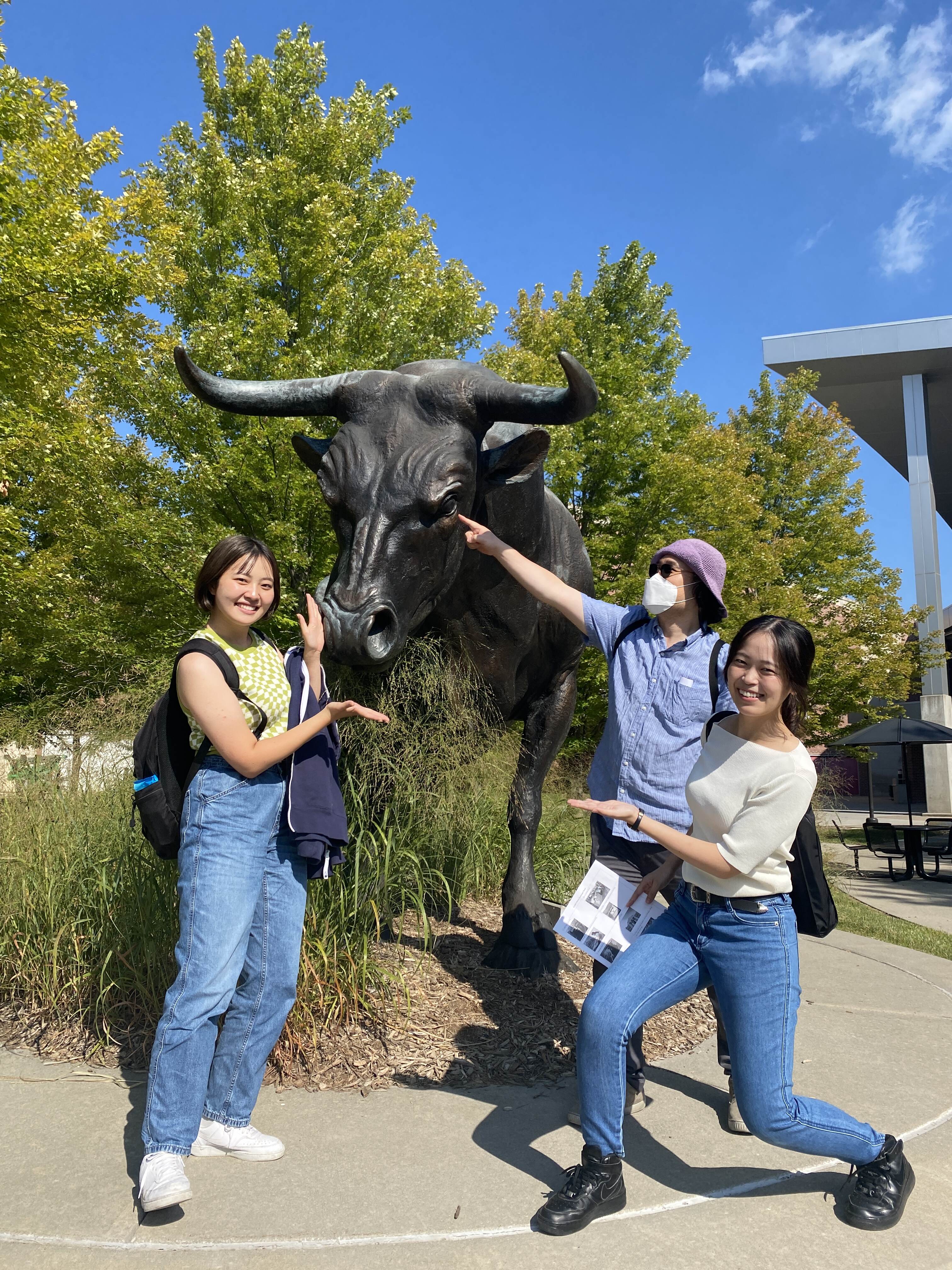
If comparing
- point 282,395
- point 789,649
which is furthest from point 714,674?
point 282,395

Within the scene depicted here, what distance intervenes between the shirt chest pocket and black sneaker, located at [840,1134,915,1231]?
4.10 ft

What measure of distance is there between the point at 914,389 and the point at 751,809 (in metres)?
25.5

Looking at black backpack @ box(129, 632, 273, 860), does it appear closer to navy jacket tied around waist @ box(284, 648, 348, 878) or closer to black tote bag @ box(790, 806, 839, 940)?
navy jacket tied around waist @ box(284, 648, 348, 878)

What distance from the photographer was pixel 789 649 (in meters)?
2.19

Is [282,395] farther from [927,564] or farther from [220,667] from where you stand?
[927,564]

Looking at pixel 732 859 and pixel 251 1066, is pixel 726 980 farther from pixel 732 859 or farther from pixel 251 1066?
pixel 251 1066

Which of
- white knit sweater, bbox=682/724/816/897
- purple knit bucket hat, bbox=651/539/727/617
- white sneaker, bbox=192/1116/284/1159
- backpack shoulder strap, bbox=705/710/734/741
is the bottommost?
white sneaker, bbox=192/1116/284/1159

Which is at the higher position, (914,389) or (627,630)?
(914,389)

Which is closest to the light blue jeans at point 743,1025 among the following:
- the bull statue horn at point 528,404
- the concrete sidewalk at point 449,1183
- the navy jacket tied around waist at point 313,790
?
the concrete sidewalk at point 449,1183

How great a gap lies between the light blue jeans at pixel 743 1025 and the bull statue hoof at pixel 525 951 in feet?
5.70

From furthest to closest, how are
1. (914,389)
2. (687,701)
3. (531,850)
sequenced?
(914,389), (531,850), (687,701)

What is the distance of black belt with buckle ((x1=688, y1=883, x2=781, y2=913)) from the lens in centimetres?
219

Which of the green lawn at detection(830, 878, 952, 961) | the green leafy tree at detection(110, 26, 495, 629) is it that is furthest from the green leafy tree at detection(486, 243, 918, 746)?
the green lawn at detection(830, 878, 952, 961)

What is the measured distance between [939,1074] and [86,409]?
37.3 ft
